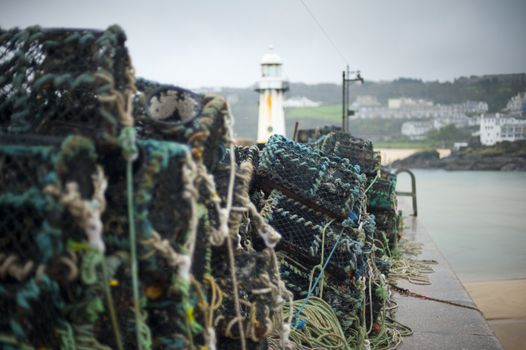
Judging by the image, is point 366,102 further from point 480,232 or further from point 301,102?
point 480,232

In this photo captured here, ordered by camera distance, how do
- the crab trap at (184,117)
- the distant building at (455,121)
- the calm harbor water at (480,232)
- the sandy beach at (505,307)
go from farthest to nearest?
the distant building at (455,121) → the calm harbor water at (480,232) → the sandy beach at (505,307) → the crab trap at (184,117)

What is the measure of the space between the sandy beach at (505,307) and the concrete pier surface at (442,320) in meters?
0.44

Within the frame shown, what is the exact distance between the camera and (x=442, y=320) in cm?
433

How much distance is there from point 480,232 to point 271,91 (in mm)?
14316

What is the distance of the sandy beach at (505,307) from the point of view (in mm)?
4766

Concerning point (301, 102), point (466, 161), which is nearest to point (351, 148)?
point (466, 161)

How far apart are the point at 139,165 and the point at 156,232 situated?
0.25 m

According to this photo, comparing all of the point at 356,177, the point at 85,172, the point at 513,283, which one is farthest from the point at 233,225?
the point at 513,283

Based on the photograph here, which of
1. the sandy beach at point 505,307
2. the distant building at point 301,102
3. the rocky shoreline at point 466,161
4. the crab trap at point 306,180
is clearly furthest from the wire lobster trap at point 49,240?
the distant building at point 301,102

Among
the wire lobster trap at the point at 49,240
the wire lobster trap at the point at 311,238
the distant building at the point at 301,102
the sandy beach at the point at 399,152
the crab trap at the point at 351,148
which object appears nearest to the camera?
the wire lobster trap at the point at 49,240

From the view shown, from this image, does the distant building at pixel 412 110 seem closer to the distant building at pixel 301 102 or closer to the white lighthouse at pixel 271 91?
the distant building at pixel 301 102

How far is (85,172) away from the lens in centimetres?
162

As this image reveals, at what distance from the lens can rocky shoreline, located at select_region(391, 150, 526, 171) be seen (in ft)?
138

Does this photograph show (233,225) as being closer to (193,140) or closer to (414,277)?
(193,140)
